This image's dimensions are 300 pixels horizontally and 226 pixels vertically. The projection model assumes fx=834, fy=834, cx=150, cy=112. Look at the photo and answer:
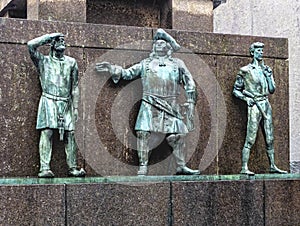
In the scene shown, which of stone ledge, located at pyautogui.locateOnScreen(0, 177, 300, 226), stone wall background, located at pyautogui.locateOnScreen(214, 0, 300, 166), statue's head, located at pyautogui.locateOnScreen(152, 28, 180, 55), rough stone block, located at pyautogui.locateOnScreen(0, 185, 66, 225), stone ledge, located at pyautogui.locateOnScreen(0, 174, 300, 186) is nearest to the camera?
rough stone block, located at pyautogui.locateOnScreen(0, 185, 66, 225)

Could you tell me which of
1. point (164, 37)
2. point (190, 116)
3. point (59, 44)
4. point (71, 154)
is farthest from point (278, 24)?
point (71, 154)

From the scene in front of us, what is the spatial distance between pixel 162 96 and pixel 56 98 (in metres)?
1.72

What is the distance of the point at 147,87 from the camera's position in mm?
13023

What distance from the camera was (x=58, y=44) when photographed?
12305mm

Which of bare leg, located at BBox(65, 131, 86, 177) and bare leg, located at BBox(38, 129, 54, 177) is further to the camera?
bare leg, located at BBox(65, 131, 86, 177)

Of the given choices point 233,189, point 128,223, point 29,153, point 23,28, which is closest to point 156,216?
point 128,223

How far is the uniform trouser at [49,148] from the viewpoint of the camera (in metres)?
12.3

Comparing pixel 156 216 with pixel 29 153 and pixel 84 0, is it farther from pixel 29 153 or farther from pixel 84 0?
pixel 84 0

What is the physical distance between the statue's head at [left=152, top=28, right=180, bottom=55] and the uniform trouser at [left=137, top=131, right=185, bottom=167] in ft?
4.34

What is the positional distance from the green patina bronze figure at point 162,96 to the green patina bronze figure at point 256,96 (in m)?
0.98

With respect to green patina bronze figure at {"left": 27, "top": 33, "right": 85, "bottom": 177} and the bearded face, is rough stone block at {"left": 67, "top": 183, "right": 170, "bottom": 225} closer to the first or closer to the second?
green patina bronze figure at {"left": 27, "top": 33, "right": 85, "bottom": 177}

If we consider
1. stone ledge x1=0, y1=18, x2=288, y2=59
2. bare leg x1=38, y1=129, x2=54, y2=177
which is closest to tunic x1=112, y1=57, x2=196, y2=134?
stone ledge x1=0, y1=18, x2=288, y2=59

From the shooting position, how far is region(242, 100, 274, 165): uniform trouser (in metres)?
13.6

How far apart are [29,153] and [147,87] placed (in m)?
2.10
